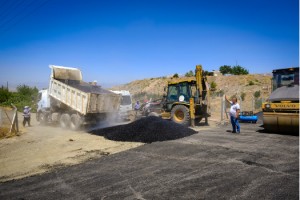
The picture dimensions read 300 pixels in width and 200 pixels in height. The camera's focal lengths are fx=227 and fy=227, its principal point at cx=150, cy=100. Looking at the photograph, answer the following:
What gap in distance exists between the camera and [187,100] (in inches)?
527

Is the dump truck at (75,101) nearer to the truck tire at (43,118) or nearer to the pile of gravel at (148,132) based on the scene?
Answer: the truck tire at (43,118)

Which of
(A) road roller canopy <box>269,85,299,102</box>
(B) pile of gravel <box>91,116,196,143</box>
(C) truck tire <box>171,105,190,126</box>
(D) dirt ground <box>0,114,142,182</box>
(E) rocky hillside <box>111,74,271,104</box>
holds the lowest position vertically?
(D) dirt ground <box>0,114,142,182</box>

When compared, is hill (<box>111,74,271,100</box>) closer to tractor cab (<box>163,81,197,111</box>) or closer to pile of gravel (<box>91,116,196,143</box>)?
tractor cab (<box>163,81,197,111</box>)

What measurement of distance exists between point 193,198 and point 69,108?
1122 cm

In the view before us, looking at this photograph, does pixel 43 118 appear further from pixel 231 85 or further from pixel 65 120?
pixel 231 85

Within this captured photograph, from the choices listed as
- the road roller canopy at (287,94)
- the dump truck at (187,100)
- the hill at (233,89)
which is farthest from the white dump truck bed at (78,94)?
the road roller canopy at (287,94)

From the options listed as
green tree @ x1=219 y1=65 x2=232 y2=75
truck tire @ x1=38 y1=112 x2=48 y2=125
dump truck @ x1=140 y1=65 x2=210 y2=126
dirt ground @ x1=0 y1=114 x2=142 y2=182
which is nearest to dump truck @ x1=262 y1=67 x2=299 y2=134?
dump truck @ x1=140 y1=65 x2=210 y2=126

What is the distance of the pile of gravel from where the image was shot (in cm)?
978

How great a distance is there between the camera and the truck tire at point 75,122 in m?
13.0

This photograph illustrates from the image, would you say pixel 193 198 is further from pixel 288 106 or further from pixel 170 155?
pixel 288 106

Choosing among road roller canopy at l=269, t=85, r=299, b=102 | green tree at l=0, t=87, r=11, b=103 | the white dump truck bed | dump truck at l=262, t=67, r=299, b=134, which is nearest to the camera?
dump truck at l=262, t=67, r=299, b=134

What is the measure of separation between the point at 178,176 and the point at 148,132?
16.0ft

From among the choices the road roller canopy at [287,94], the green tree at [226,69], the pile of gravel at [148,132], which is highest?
the green tree at [226,69]

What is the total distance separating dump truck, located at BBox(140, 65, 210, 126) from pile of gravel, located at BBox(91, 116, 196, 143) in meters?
2.35
